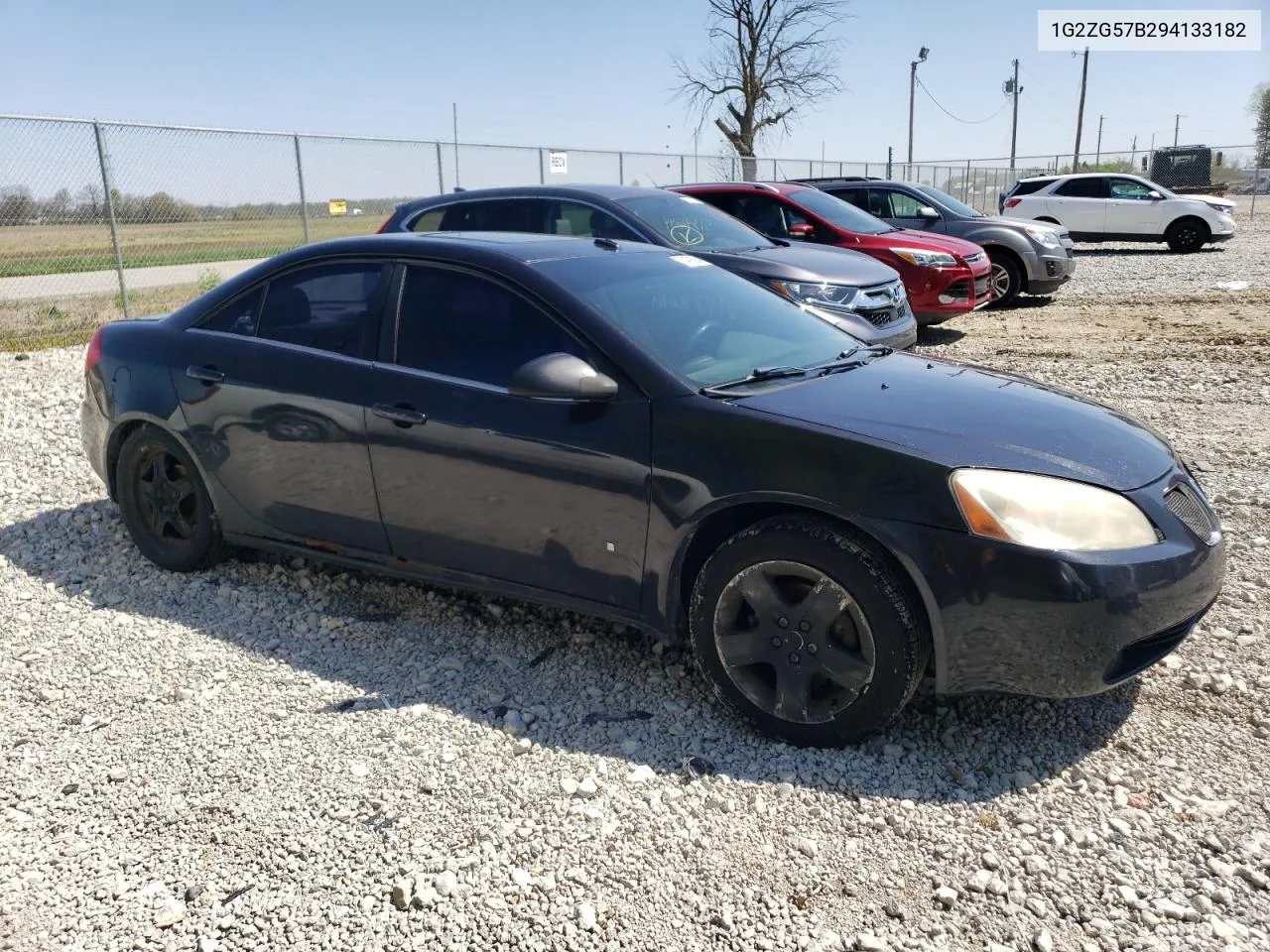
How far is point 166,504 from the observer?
4.57 meters

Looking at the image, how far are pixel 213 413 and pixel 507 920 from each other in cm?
272

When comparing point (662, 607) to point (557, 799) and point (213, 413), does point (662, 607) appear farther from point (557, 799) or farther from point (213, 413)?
point (213, 413)

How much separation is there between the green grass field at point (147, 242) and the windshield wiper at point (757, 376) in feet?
31.7

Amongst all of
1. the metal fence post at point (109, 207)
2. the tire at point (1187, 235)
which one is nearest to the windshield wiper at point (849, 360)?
the metal fence post at point (109, 207)

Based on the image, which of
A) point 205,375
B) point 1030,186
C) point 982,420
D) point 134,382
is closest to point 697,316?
point 982,420

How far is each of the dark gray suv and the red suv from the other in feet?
6.99

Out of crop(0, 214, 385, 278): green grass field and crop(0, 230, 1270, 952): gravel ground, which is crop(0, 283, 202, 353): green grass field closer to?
crop(0, 214, 385, 278): green grass field

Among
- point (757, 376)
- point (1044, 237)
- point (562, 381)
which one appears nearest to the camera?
point (562, 381)

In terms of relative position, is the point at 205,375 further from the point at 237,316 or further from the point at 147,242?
the point at 147,242

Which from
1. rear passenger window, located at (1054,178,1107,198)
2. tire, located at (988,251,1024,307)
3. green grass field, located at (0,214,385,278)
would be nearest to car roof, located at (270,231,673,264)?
green grass field, located at (0,214,385,278)

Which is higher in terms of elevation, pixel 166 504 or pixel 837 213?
pixel 837 213

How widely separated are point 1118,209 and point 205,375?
2089cm

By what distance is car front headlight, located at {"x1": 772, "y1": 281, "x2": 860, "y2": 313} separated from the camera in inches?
303

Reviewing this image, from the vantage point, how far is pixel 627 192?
8250 millimetres
